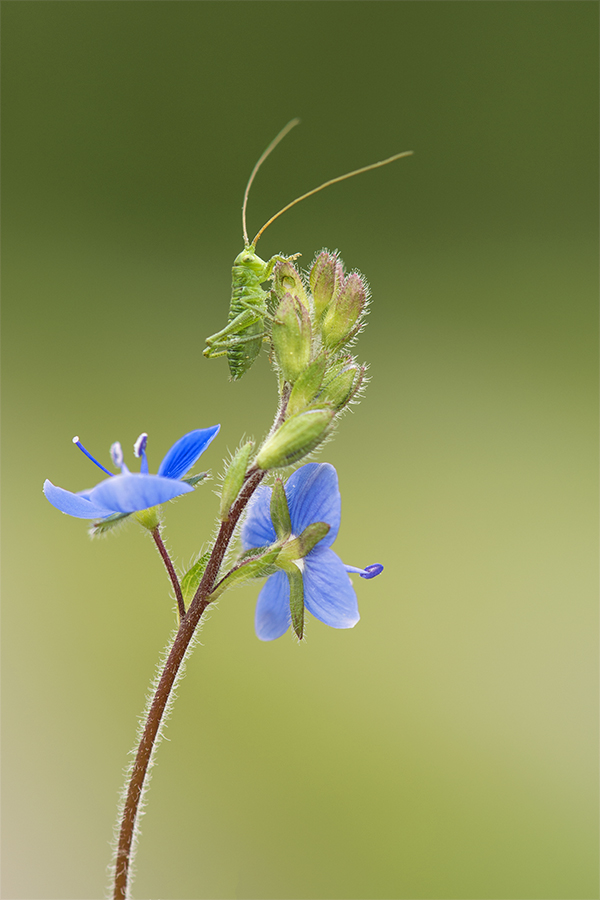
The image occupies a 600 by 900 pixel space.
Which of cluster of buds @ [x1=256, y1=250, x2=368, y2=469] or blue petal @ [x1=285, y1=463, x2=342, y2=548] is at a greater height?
cluster of buds @ [x1=256, y1=250, x2=368, y2=469]

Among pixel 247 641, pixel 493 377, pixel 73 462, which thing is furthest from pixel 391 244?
pixel 247 641

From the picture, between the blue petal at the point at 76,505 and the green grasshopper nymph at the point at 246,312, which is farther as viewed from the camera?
the green grasshopper nymph at the point at 246,312

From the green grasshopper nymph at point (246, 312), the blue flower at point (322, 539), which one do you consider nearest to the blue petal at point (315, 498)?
the blue flower at point (322, 539)

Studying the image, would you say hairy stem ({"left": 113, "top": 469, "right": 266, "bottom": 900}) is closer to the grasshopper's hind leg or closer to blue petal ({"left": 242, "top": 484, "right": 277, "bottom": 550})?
blue petal ({"left": 242, "top": 484, "right": 277, "bottom": 550})

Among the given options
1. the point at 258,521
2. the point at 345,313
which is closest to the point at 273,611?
the point at 258,521

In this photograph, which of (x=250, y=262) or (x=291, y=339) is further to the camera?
(x=250, y=262)

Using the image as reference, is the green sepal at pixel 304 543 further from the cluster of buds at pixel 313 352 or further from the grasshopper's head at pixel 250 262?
the grasshopper's head at pixel 250 262

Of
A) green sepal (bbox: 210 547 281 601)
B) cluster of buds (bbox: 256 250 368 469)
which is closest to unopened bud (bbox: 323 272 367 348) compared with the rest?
cluster of buds (bbox: 256 250 368 469)

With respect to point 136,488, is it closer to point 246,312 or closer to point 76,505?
point 76,505
